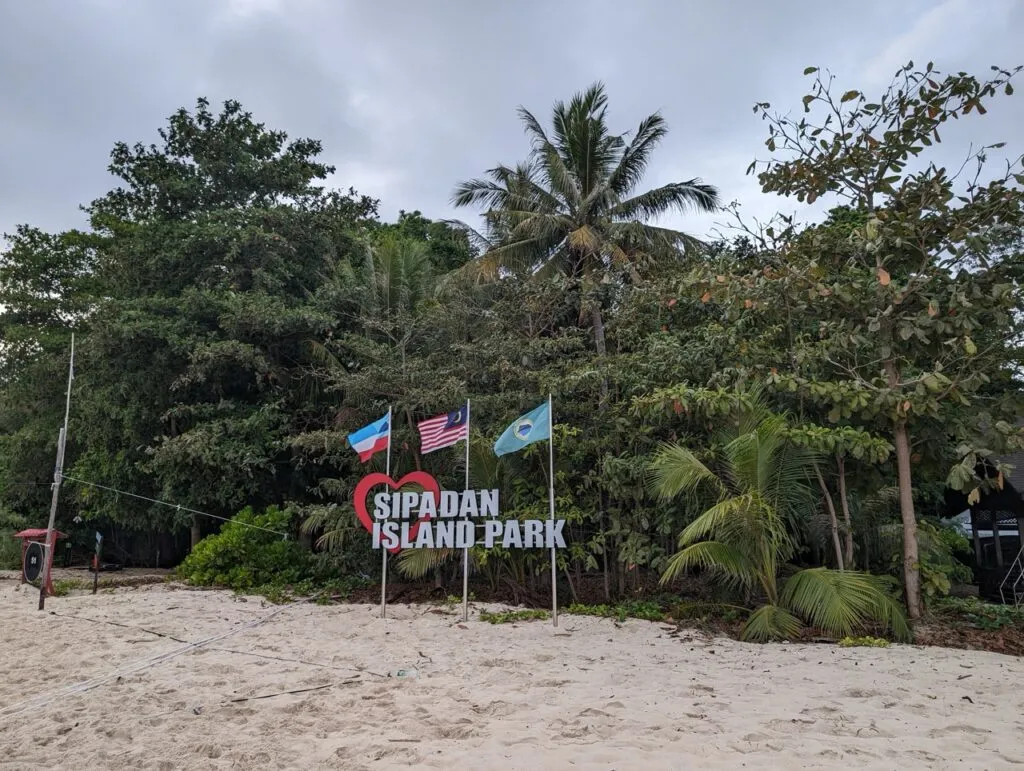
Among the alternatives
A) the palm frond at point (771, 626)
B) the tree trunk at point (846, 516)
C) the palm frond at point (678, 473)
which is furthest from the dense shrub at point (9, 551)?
the tree trunk at point (846, 516)

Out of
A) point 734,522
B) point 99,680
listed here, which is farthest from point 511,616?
point 99,680

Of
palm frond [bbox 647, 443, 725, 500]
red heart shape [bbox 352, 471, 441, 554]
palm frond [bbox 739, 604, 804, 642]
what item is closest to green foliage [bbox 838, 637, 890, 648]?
palm frond [bbox 739, 604, 804, 642]

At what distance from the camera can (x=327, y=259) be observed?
14.4 m

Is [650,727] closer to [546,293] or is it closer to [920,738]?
[920,738]

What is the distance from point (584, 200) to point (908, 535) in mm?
8325

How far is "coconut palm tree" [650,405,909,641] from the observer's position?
→ 6.54 meters

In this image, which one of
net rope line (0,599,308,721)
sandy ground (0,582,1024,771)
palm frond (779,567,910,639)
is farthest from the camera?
palm frond (779,567,910,639)

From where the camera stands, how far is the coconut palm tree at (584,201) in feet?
42.7

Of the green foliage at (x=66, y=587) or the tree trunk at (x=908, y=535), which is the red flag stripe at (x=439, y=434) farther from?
the green foliage at (x=66, y=587)

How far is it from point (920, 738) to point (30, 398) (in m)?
17.6

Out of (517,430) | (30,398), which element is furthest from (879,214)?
(30,398)

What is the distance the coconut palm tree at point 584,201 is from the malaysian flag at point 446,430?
17.1 ft

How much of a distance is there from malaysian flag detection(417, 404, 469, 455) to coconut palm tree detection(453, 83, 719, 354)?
5.20m

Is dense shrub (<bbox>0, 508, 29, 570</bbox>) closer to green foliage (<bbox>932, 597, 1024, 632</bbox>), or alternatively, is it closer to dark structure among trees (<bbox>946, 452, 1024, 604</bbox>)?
green foliage (<bbox>932, 597, 1024, 632</bbox>)
